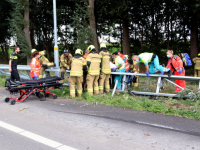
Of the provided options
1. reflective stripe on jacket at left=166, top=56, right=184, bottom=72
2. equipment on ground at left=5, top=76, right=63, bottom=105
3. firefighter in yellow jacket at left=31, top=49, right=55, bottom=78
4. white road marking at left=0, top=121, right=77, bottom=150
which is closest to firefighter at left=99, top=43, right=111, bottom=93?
equipment on ground at left=5, top=76, right=63, bottom=105

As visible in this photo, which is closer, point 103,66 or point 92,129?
point 92,129

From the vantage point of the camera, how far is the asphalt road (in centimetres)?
409

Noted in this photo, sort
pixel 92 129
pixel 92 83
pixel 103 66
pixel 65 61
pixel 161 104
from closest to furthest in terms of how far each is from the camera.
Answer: pixel 92 129 < pixel 161 104 < pixel 92 83 < pixel 103 66 < pixel 65 61

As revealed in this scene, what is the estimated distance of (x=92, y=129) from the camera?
193 inches

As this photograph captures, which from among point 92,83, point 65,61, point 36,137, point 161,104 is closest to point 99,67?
point 92,83

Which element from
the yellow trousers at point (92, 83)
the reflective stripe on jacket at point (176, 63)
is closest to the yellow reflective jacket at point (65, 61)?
the yellow trousers at point (92, 83)

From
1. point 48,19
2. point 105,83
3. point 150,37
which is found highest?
point 48,19

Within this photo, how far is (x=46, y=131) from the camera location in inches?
188

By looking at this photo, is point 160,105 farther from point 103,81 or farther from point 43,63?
point 43,63

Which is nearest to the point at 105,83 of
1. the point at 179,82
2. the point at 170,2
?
the point at 179,82

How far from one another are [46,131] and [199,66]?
10.7 metres

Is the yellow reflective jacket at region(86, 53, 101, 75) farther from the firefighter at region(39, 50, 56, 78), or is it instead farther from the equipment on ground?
the firefighter at region(39, 50, 56, 78)

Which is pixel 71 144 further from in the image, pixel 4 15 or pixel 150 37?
pixel 4 15

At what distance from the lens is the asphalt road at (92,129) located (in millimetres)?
4086
